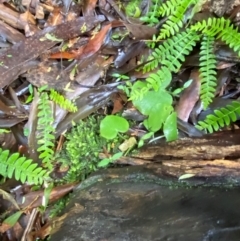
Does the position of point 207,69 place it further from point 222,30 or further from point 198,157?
point 198,157

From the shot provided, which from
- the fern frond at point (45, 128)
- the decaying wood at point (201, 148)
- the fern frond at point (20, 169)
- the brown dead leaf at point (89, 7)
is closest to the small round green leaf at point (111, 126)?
the decaying wood at point (201, 148)

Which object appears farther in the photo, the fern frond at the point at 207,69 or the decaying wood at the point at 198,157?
the fern frond at the point at 207,69

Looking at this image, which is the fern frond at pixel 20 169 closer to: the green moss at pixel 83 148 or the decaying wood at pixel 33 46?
the green moss at pixel 83 148

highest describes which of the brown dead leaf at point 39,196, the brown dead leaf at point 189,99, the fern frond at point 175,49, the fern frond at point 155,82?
the fern frond at point 175,49

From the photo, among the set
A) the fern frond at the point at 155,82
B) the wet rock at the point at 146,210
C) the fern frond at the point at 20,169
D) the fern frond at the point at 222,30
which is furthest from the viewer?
the fern frond at the point at 20,169

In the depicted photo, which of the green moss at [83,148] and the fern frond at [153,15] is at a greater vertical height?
the fern frond at [153,15]

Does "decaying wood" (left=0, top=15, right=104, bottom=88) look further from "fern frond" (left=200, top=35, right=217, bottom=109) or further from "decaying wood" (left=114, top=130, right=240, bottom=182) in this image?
"decaying wood" (left=114, top=130, right=240, bottom=182)
